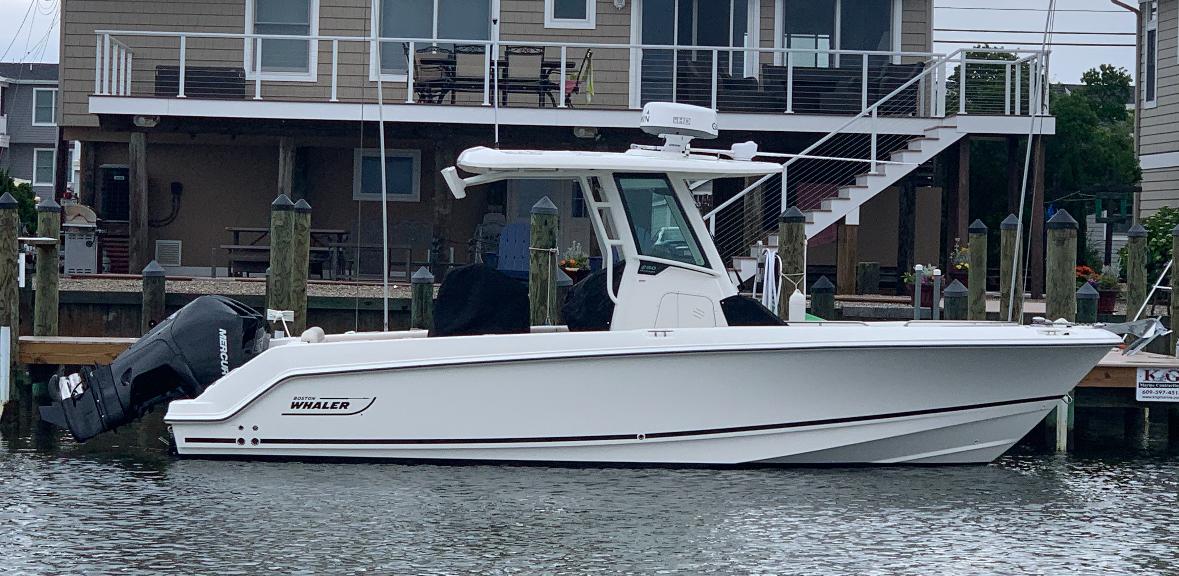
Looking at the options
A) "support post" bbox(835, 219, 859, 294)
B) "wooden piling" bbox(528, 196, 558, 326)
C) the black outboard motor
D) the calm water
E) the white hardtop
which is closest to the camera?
the calm water

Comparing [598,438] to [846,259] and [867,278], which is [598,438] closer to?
[846,259]

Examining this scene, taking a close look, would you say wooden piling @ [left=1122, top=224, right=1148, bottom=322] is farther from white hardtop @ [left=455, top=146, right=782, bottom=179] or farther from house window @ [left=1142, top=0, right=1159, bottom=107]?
house window @ [left=1142, top=0, right=1159, bottom=107]

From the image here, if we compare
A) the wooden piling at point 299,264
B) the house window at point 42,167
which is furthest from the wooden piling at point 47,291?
the house window at point 42,167

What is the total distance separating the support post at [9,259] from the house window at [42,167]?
3874 cm

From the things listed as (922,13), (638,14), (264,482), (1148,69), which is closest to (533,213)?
(264,482)

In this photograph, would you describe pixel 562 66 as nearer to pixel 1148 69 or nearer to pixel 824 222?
pixel 824 222

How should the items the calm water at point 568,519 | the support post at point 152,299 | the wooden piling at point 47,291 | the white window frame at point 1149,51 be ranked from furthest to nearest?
the white window frame at point 1149,51 < the support post at point 152,299 < the wooden piling at point 47,291 < the calm water at point 568,519

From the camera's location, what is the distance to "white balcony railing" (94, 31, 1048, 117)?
18.5 metres

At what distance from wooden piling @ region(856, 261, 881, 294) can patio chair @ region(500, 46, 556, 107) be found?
4.25 meters

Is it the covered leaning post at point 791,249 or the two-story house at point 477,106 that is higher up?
the two-story house at point 477,106

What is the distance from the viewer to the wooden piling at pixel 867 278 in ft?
60.5

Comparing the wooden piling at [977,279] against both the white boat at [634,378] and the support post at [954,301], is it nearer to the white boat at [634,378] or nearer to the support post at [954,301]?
the support post at [954,301]

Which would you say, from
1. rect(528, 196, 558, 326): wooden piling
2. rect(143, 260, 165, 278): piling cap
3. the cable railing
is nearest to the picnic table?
rect(143, 260, 165, 278): piling cap

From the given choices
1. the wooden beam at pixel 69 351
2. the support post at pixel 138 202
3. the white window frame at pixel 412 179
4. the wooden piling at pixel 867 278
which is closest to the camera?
the wooden beam at pixel 69 351
